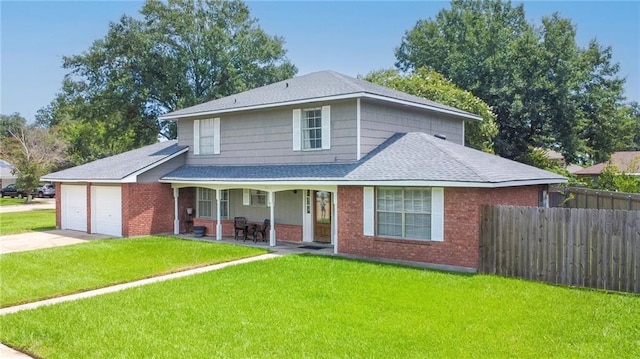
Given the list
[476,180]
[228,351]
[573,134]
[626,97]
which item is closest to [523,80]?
[573,134]

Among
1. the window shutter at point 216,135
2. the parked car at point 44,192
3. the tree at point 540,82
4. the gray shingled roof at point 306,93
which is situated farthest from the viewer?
the parked car at point 44,192

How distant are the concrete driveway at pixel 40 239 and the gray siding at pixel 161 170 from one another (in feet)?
9.10

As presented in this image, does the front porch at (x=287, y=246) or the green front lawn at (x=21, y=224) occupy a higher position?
the green front lawn at (x=21, y=224)

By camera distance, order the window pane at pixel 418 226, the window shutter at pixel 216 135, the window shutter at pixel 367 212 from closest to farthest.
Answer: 1. the window pane at pixel 418 226
2. the window shutter at pixel 367 212
3. the window shutter at pixel 216 135

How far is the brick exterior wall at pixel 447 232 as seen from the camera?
11906 mm

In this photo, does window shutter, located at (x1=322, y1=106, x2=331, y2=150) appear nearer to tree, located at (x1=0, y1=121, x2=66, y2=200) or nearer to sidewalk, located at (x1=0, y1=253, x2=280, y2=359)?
sidewalk, located at (x1=0, y1=253, x2=280, y2=359)

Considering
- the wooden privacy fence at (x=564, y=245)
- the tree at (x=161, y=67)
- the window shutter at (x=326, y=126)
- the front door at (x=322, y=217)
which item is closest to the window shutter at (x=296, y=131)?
the window shutter at (x=326, y=126)

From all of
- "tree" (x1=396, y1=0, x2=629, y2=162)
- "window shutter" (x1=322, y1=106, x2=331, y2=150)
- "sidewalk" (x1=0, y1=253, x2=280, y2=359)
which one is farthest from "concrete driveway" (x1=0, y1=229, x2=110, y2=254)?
"tree" (x1=396, y1=0, x2=629, y2=162)

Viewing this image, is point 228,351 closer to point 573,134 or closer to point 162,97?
point 162,97

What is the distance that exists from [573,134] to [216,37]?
27.1 metres

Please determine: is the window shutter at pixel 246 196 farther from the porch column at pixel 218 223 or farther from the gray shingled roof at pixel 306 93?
the gray shingled roof at pixel 306 93

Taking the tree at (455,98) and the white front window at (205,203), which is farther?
the tree at (455,98)

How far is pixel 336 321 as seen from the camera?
25.5ft

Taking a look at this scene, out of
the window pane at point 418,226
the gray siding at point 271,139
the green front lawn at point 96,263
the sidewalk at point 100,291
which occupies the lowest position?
the sidewalk at point 100,291
